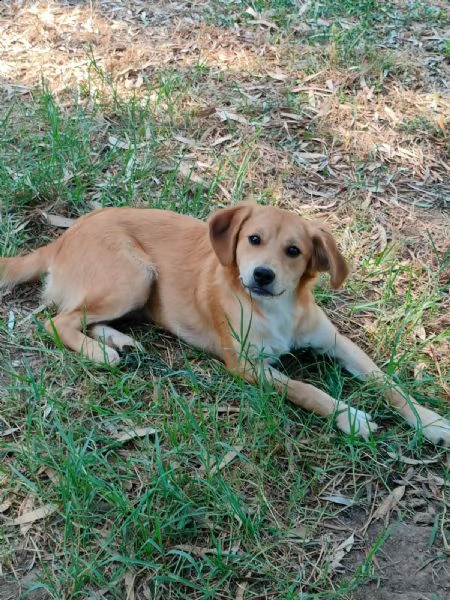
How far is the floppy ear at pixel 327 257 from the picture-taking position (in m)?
3.72

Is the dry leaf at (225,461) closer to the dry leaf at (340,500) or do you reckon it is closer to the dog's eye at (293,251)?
the dry leaf at (340,500)

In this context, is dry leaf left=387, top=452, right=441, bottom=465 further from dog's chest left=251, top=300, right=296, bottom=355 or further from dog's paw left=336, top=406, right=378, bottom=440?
dog's chest left=251, top=300, right=296, bottom=355

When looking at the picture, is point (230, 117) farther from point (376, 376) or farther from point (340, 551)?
point (340, 551)

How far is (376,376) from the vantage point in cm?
380

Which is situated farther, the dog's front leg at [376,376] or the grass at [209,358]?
the dog's front leg at [376,376]

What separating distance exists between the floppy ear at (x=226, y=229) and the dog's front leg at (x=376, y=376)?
2.04 feet

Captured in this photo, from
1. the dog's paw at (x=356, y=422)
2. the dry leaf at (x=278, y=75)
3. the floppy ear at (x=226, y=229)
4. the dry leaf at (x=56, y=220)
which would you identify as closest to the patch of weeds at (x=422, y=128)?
the dry leaf at (x=278, y=75)

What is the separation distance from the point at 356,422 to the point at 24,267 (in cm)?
219

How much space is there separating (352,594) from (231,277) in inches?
67.5

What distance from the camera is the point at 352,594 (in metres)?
2.82

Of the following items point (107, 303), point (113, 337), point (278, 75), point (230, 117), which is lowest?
point (113, 337)

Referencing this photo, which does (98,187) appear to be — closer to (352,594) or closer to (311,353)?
(311,353)

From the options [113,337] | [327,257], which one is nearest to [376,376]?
[327,257]

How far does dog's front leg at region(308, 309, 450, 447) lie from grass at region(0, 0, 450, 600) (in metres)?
0.07
